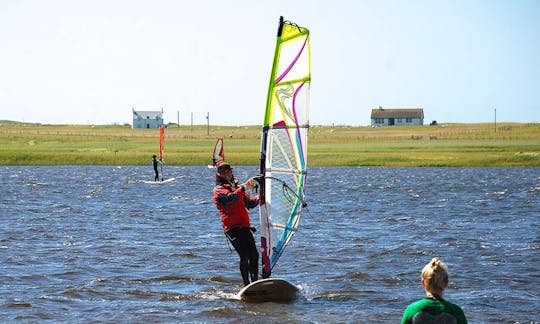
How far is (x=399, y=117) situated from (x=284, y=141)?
546 ft

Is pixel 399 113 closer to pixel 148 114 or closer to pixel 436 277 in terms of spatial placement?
pixel 148 114

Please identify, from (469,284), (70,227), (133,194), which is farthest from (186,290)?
(133,194)

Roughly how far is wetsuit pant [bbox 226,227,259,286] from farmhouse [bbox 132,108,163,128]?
167127 mm

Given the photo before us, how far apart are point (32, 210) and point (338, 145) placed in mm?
73873

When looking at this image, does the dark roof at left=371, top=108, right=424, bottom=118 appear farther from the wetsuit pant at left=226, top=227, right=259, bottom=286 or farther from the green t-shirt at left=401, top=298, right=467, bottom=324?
the green t-shirt at left=401, top=298, right=467, bottom=324

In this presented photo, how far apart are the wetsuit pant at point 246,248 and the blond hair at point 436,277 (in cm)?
692

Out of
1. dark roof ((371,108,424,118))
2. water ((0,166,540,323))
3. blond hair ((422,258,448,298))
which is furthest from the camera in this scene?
dark roof ((371,108,424,118))

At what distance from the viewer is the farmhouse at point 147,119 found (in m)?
180

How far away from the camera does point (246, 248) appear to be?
14.1 meters

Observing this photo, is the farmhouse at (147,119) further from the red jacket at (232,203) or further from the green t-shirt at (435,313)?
the green t-shirt at (435,313)

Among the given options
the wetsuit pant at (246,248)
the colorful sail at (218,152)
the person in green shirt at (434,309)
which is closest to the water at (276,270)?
the wetsuit pant at (246,248)

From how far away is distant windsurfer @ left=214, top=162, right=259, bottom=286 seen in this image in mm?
13664

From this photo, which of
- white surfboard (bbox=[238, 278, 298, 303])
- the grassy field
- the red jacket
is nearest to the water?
white surfboard (bbox=[238, 278, 298, 303])

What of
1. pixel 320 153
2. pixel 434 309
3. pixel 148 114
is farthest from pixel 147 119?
pixel 434 309
